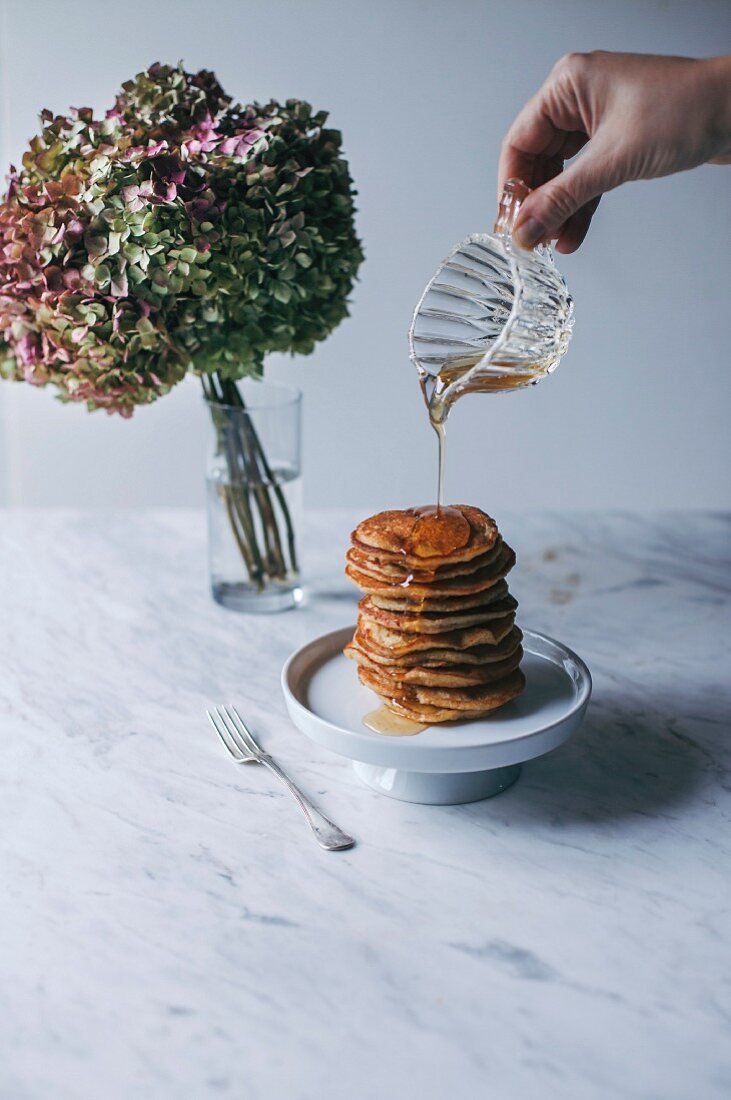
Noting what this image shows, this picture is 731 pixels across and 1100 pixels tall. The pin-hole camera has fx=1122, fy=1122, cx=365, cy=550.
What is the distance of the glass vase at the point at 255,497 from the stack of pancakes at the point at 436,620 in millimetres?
429

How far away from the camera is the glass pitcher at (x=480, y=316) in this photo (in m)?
1.11

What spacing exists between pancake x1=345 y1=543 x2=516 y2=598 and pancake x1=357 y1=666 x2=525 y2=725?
0.30 ft

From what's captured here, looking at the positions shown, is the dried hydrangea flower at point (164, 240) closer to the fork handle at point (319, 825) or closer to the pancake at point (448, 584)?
the pancake at point (448, 584)

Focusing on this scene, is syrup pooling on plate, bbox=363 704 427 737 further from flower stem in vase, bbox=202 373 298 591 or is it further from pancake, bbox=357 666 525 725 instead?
flower stem in vase, bbox=202 373 298 591

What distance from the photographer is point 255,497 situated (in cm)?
153

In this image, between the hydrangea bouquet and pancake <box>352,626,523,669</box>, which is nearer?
pancake <box>352,626,523,669</box>

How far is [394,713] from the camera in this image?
1105 millimetres

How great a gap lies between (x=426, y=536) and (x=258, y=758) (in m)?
0.30

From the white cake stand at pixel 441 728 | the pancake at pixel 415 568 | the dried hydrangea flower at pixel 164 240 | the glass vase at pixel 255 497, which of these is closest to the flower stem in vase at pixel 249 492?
the glass vase at pixel 255 497

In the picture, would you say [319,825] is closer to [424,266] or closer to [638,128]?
[638,128]

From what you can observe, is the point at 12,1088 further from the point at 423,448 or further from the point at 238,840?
the point at 423,448

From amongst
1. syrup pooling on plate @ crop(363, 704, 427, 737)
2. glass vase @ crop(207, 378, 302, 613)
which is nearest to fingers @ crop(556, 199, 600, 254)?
glass vase @ crop(207, 378, 302, 613)

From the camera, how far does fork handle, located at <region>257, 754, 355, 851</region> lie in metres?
1.03

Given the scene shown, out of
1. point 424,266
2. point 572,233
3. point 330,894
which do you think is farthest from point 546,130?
point 424,266
